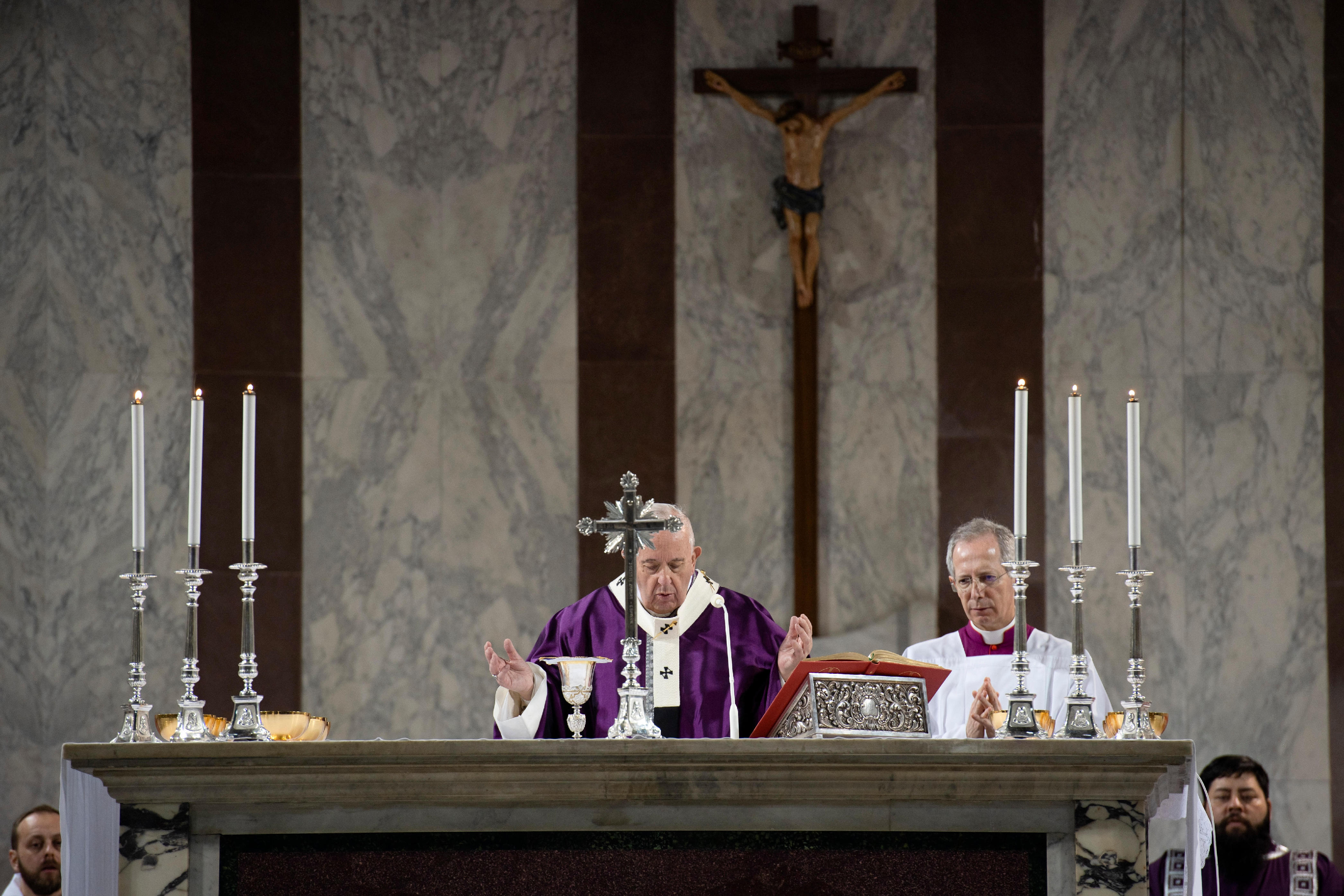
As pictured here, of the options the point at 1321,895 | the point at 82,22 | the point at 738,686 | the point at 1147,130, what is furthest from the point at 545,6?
the point at 1321,895

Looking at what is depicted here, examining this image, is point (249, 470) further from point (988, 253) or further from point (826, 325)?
point (988, 253)

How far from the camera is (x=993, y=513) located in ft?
23.4

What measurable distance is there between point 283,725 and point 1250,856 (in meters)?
3.87

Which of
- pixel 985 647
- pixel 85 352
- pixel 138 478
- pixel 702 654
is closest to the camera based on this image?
pixel 138 478

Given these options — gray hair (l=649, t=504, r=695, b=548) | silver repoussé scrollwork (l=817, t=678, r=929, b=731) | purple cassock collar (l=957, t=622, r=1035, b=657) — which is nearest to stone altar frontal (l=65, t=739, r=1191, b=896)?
silver repoussé scrollwork (l=817, t=678, r=929, b=731)

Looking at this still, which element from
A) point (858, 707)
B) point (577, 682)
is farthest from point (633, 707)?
point (858, 707)

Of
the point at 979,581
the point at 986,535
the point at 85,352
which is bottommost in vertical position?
the point at 979,581

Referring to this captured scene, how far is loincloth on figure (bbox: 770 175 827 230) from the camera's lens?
716 cm

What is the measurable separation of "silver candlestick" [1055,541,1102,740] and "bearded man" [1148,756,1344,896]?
279cm

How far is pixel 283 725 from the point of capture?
3600 mm

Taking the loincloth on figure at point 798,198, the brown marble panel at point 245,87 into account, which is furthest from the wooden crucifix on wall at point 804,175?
the brown marble panel at point 245,87

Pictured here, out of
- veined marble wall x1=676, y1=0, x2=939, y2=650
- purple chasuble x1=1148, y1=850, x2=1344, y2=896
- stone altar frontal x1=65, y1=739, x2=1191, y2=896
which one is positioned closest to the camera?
stone altar frontal x1=65, y1=739, x2=1191, y2=896

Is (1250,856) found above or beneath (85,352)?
beneath

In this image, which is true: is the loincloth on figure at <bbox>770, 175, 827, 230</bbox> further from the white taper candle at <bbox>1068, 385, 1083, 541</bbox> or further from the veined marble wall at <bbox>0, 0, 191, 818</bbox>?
the white taper candle at <bbox>1068, 385, 1083, 541</bbox>
